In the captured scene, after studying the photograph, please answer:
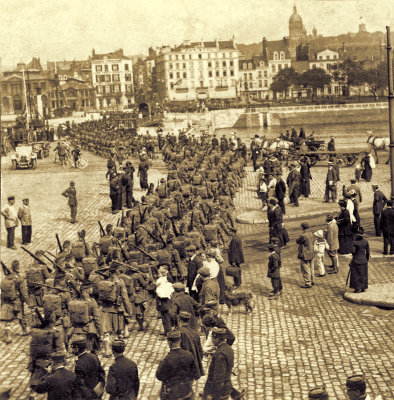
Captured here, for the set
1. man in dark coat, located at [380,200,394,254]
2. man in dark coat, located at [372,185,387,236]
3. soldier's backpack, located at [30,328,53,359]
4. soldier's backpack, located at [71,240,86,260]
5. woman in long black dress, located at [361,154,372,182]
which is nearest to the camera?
soldier's backpack, located at [30,328,53,359]

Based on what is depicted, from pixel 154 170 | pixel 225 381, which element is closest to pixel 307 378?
pixel 225 381

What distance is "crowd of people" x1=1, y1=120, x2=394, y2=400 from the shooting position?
7.90m

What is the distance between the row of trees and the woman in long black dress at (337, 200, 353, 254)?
79.3 metres

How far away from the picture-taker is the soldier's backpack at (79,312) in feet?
33.2

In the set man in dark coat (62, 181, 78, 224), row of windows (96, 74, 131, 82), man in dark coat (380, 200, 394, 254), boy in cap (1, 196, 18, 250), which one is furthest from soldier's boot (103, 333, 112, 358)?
row of windows (96, 74, 131, 82)

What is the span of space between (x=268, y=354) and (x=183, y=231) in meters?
5.93

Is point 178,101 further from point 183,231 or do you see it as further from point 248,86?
point 183,231

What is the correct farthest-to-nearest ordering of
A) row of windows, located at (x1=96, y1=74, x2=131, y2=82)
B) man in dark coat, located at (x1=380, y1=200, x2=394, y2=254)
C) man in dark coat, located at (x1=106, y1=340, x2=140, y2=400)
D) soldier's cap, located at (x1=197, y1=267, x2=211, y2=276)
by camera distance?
row of windows, located at (x1=96, y1=74, x2=131, y2=82), man in dark coat, located at (x1=380, y1=200, x2=394, y2=254), soldier's cap, located at (x1=197, y1=267, x2=211, y2=276), man in dark coat, located at (x1=106, y1=340, x2=140, y2=400)

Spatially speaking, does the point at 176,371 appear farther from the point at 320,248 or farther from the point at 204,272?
the point at 320,248

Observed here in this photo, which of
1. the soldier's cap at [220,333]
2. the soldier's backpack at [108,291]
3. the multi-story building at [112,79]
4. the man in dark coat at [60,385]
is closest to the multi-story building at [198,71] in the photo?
the multi-story building at [112,79]

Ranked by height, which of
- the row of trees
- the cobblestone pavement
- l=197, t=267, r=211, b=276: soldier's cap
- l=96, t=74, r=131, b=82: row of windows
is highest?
l=96, t=74, r=131, b=82: row of windows

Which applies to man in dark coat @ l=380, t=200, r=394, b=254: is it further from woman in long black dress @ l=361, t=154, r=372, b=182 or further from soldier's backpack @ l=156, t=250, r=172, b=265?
woman in long black dress @ l=361, t=154, r=372, b=182

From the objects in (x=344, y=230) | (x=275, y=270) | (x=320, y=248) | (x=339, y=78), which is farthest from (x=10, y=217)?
(x=339, y=78)

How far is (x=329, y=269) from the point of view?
16.0 metres
